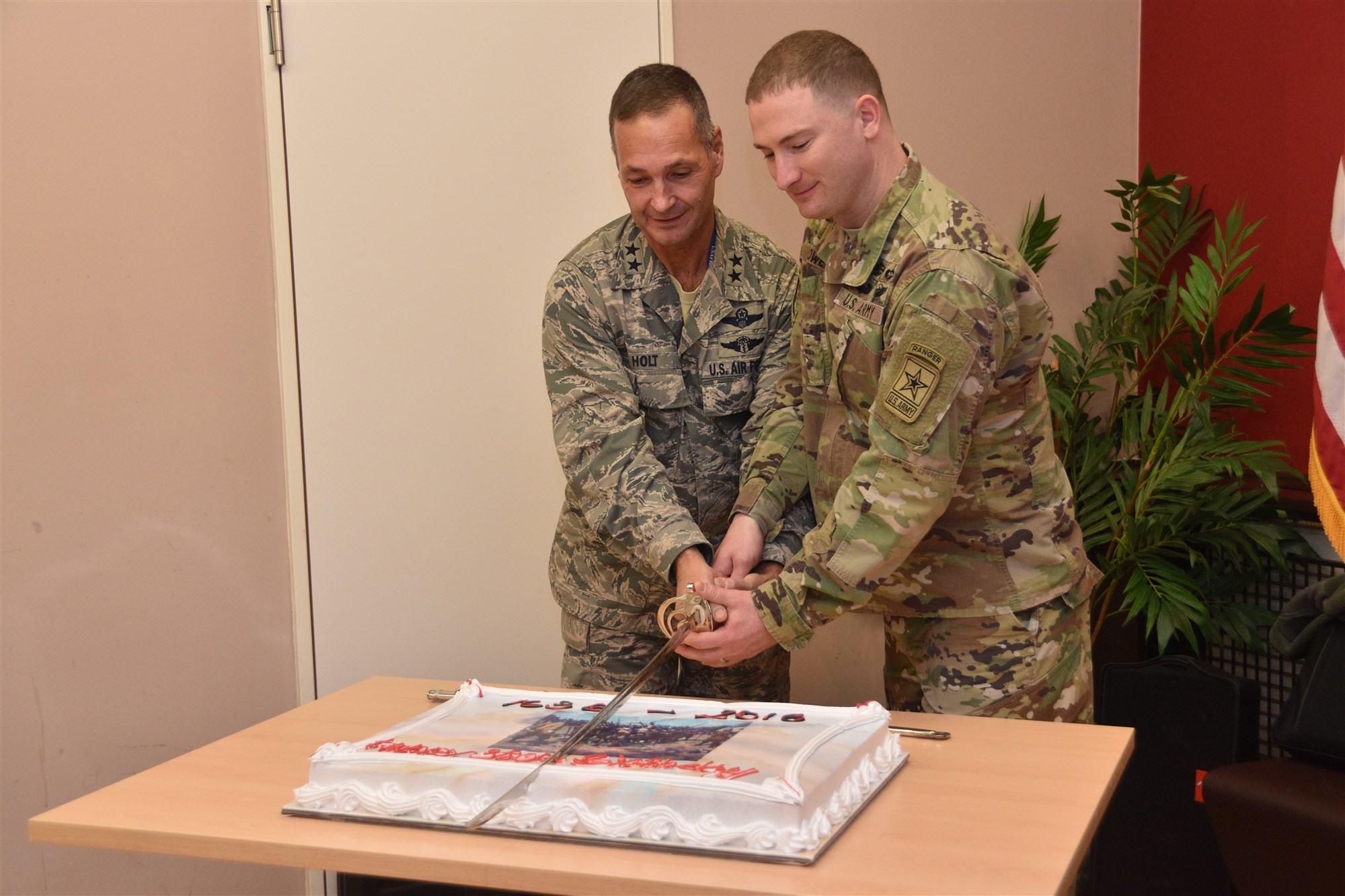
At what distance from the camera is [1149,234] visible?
9.50 ft

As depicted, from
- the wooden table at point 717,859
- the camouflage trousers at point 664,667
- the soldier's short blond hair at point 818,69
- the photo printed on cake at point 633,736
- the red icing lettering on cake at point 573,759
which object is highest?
the soldier's short blond hair at point 818,69

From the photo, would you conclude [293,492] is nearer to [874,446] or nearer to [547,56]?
[547,56]

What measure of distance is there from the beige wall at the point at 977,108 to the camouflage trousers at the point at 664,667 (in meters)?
0.87

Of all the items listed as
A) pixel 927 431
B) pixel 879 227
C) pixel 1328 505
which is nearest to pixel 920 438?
pixel 927 431

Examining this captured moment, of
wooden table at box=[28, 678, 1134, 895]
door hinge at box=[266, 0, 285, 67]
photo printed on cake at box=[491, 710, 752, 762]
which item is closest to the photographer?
wooden table at box=[28, 678, 1134, 895]

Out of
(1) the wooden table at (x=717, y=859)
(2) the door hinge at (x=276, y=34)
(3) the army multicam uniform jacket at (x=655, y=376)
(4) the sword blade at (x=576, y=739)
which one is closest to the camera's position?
(1) the wooden table at (x=717, y=859)

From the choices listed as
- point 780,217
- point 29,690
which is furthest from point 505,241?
point 29,690

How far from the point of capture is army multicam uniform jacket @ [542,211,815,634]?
188 cm

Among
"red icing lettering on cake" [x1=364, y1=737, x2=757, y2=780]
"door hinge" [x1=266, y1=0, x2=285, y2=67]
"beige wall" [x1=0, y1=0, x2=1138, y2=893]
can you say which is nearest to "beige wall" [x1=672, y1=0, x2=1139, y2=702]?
"beige wall" [x1=0, y1=0, x2=1138, y2=893]

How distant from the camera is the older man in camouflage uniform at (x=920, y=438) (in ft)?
4.73

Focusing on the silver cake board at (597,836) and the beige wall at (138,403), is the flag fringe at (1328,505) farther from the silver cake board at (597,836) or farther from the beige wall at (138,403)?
the beige wall at (138,403)

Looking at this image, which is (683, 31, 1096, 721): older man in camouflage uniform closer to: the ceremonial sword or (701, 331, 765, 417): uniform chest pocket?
the ceremonial sword

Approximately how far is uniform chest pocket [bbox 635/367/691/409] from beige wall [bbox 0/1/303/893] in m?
0.95

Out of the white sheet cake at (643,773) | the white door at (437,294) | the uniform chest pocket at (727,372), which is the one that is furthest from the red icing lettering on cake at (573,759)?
the white door at (437,294)
